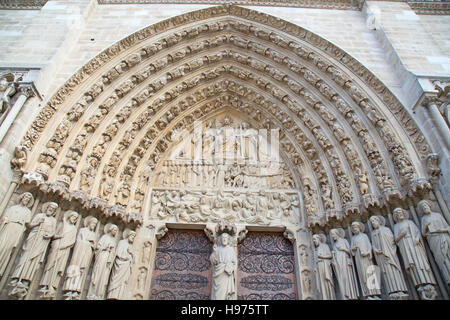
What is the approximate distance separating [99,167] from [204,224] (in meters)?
2.08

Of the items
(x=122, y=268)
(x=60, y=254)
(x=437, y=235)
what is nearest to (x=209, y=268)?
(x=122, y=268)

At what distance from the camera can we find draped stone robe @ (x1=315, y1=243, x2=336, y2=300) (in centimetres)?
453

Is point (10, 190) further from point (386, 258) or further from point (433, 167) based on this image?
point (433, 167)

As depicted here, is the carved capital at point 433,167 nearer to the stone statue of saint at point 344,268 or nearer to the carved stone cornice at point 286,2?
the stone statue of saint at point 344,268

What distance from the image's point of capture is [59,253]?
170 inches

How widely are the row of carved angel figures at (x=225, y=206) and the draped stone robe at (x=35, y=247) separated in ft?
5.86

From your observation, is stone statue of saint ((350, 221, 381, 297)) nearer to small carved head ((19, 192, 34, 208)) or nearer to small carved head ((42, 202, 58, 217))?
small carved head ((42, 202, 58, 217))

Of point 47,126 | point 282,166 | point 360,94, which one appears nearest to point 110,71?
point 47,126

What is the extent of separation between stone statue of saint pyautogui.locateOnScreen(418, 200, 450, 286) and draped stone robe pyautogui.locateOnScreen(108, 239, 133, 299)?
169 inches

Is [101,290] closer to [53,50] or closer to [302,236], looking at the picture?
[302,236]

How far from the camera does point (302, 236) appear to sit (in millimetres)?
5473

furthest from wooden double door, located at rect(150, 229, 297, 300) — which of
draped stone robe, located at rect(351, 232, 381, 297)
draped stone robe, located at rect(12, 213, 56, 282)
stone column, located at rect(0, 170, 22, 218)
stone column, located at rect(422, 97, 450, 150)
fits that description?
stone column, located at rect(422, 97, 450, 150)

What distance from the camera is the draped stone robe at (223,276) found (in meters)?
4.56

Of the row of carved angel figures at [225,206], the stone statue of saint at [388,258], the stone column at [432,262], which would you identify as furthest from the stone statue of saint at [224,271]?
the stone column at [432,262]
